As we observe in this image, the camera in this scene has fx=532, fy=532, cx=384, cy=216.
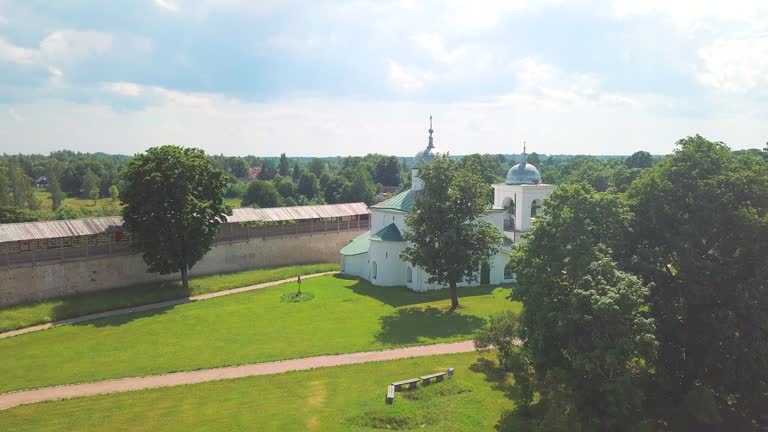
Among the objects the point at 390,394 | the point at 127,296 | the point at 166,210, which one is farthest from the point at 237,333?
the point at 390,394

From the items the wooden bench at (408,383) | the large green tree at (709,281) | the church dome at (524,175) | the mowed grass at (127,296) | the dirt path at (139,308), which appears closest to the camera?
the large green tree at (709,281)

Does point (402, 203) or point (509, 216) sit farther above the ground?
point (402, 203)

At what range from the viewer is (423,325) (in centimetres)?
3158

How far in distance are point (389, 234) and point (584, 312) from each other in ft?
84.5

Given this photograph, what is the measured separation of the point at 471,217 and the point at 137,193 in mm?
23297

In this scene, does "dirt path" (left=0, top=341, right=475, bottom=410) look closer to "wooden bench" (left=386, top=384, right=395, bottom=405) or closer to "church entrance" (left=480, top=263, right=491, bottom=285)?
"wooden bench" (left=386, top=384, right=395, bottom=405)

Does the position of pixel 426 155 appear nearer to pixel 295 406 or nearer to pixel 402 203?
pixel 402 203

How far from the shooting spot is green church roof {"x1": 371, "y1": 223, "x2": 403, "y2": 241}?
137 ft

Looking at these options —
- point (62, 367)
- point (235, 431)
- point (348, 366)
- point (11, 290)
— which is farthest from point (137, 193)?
point (235, 431)

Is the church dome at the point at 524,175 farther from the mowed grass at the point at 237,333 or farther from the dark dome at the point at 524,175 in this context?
the mowed grass at the point at 237,333

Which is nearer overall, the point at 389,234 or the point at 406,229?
the point at 406,229

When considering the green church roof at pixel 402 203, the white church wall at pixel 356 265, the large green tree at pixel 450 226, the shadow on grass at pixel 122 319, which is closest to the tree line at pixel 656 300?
the large green tree at pixel 450 226

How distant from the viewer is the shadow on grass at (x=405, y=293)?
37469mm

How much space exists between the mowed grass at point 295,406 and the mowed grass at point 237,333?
3.00m
